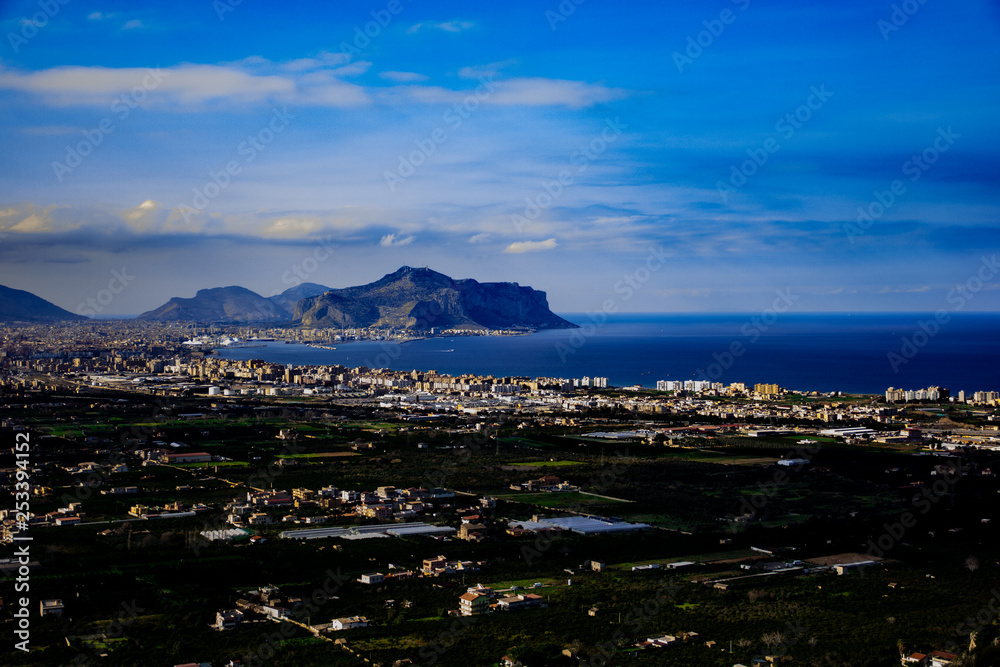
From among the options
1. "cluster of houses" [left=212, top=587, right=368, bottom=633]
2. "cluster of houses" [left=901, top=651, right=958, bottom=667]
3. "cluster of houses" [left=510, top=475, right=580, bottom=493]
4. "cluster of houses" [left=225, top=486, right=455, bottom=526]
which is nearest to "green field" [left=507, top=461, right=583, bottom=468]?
"cluster of houses" [left=510, top=475, right=580, bottom=493]

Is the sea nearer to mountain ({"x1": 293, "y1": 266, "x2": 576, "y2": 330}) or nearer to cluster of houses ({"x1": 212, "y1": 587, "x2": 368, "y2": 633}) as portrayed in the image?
mountain ({"x1": 293, "y1": 266, "x2": 576, "y2": 330})

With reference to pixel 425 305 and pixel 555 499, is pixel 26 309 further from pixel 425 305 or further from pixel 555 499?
pixel 555 499

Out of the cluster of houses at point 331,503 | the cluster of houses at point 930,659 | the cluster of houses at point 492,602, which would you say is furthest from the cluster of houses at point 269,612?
the cluster of houses at point 930,659

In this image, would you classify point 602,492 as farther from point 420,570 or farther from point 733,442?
point 733,442

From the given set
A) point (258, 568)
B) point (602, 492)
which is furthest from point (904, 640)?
point (602, 492)

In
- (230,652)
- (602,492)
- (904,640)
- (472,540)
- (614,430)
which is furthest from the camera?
(614,430)
